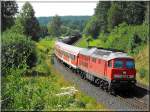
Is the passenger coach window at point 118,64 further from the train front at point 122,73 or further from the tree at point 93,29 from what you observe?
the tree at point 93,29

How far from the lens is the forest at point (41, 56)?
11.3 meters

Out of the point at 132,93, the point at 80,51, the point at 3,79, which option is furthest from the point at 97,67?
the point at 3,79

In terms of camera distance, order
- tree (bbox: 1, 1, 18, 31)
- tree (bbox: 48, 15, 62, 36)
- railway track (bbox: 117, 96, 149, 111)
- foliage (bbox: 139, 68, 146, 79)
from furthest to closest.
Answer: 1. tree (bbox: 48, 15, 62, 36)
2. tree (bbox: 1, 1, 18, 31)
3. foliage (bbox: 139, 68, 146, 79)
4. railway track (bbox: 117, 96, 149, 111)

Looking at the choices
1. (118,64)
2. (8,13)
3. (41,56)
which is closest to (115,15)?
(41,56)

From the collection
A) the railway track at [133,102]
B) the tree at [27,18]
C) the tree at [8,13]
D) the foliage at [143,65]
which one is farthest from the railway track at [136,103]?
the tree at [8,13]

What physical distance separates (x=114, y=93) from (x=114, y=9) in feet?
156

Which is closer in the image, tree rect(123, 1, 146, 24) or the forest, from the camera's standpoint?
the forest

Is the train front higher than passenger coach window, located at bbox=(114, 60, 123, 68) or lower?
lower

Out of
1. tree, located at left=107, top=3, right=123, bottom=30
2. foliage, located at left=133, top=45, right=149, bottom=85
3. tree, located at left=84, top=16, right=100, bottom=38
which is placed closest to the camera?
foliage, located at left=133, top=45, right=149, bottom=85

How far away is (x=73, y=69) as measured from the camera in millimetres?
44750

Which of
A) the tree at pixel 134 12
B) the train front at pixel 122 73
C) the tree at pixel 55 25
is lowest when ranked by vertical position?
the tree at pixel 55 25

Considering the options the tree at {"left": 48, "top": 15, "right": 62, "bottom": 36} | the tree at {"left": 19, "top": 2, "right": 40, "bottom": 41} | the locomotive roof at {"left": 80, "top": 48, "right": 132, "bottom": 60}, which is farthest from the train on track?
the tree at {"left": 48, "top": 15, "right": 62, "bottom": 36}

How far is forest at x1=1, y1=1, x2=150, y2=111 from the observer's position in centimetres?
1130

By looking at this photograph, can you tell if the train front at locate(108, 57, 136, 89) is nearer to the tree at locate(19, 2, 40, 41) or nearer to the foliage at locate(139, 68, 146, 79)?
the tree at locate(19, 2, 40, 41)
